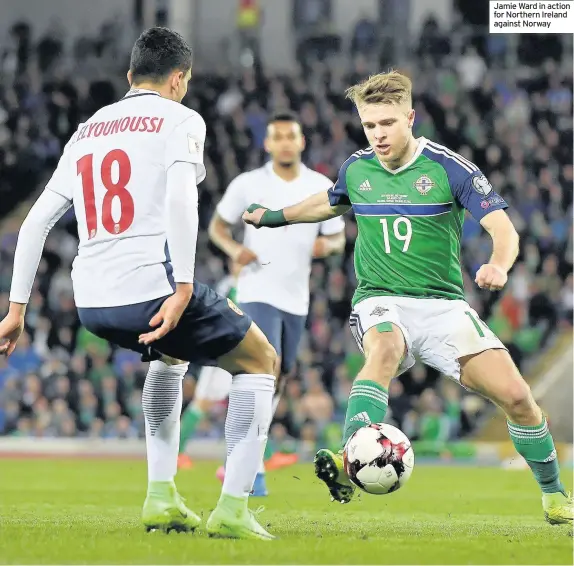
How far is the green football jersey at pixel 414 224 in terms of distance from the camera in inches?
257

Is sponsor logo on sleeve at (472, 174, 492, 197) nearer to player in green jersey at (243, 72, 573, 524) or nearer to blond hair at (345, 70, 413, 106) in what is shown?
player in green jersey at (243, 72, 573, 524)

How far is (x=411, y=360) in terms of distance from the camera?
6574mm

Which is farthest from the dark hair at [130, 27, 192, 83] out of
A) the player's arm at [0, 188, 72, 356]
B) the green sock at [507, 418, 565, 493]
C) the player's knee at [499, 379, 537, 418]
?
the green sock at [507, 418, 565, 493]

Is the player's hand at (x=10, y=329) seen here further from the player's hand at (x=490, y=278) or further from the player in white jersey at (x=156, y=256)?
the player's hand at (x=490, y=278)

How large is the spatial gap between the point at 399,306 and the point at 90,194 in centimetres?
182

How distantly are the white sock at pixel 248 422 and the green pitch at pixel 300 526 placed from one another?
38cm

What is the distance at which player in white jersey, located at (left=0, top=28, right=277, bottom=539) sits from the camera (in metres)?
5.49

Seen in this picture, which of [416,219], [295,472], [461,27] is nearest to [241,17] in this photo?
[461,27]

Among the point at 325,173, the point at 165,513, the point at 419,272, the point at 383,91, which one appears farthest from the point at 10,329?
the point at 325,173

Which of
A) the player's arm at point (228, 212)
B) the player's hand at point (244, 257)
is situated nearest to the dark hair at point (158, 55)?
the player's hand at point (244, 257)

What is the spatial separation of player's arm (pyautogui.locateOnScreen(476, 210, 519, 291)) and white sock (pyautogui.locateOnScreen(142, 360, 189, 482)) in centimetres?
161

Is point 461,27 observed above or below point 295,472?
above

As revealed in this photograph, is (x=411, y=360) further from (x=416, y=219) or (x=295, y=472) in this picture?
(x=295, y=472)

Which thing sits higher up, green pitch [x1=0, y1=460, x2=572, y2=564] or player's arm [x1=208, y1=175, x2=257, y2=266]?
player's arm [x1=208, y1=175, x2=257, y2=266]
